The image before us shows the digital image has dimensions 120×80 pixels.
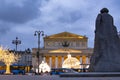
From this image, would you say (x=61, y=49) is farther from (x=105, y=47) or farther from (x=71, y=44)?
(x=105, y=47)

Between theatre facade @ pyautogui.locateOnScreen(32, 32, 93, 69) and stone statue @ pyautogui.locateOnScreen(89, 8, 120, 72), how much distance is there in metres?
106

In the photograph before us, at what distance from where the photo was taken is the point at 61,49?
128m

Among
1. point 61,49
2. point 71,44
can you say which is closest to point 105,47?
point 61,49

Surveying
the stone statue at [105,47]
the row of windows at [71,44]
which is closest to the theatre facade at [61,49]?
the row of windows at [71,44]

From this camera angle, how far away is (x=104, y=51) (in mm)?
17969

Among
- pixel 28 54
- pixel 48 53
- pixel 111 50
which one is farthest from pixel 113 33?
pixel 28 54

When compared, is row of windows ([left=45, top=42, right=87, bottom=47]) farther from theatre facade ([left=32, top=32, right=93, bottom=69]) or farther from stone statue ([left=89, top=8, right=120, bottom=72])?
stone statue ([left=89, top=8, right=120, bottom=72])

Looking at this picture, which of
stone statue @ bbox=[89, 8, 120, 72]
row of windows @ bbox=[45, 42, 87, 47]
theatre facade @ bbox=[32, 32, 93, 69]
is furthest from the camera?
row of windows @ bbox=[45, 42, 87, 47]

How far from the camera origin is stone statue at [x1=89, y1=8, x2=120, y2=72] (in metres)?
17.6

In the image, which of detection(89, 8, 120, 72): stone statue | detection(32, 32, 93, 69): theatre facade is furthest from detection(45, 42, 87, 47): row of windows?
detection(89, 8, 120, 72): stone statue

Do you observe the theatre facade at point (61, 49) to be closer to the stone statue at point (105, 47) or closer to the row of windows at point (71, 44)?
the row of windows at point (71, 44)

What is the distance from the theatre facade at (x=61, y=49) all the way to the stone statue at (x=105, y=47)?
106m

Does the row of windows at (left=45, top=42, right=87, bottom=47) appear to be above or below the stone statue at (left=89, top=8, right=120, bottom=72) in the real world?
above

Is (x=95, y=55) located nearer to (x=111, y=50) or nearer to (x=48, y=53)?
(x=111, y=50)
